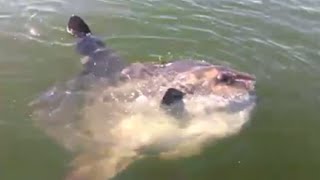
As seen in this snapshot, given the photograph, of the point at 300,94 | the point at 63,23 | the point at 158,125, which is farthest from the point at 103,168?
the point at 63,23

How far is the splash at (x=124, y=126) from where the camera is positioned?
7516 millimetres

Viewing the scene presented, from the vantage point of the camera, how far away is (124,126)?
26.1 ft

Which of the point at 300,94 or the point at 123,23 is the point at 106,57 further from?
the point at 300,94

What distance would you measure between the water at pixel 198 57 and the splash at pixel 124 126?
0.16 metres

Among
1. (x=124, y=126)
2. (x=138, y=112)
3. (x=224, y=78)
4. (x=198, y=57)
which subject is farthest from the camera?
(x=198, y=57)

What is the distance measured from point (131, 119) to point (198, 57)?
2.61 metres

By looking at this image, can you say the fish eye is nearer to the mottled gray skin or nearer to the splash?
the splash

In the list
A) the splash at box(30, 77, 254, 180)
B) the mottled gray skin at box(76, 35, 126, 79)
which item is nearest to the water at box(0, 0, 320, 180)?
the splash at box(30, 77, 254, 180)

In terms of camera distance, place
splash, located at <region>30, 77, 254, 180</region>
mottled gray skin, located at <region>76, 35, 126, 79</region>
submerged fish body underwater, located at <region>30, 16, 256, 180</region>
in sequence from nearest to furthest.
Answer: splash, located at <region>30, 77, 254, 180</region>, submerged fish body underwater, located at <region>30, 16, 256, 180</region>, mottled gray skin, located at <region>76, 35, 126, 79</region>

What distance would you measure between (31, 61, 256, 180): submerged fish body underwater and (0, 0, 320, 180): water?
17 centimetres

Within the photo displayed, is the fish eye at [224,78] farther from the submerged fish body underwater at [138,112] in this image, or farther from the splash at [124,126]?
the splash at [124,126]

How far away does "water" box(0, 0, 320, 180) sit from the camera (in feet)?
25.0

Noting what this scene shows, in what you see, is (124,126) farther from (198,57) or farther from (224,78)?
(198,57)

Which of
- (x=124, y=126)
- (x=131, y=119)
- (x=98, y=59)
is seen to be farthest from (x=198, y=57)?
(x=124, y=126)
